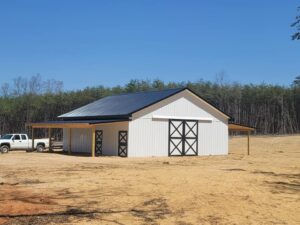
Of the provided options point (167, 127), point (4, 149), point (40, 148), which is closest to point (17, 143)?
point (4, 149)

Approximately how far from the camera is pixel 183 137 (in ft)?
119

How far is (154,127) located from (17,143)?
41.5ft

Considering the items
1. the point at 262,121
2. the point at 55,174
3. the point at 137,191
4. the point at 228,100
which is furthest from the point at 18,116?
the point at 137,191

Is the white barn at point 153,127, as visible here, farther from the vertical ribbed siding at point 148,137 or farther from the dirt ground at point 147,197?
the dirt ground at point 147,197

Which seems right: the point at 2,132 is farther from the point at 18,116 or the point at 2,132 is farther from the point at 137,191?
the point at 137,191

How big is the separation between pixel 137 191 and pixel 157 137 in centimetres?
1975

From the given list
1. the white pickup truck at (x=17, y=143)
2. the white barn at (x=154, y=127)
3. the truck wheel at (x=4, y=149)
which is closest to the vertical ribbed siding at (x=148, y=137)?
the white barn at (x=154, y=127)

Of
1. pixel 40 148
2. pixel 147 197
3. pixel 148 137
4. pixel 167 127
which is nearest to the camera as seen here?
pixel 147 197

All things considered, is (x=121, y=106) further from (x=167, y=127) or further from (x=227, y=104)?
(x=227, y=104)

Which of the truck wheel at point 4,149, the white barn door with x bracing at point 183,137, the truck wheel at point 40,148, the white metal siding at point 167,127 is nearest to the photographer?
the white metal siding at point 167,127

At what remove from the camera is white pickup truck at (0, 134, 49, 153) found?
128ft

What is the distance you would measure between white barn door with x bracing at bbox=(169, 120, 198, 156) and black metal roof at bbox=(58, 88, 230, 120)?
7.69 ft

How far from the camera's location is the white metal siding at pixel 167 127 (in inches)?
1331

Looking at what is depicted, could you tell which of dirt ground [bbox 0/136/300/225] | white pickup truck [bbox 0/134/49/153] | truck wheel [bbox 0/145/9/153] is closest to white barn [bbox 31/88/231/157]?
white pickup truck [bbox 0/134/49/153]
